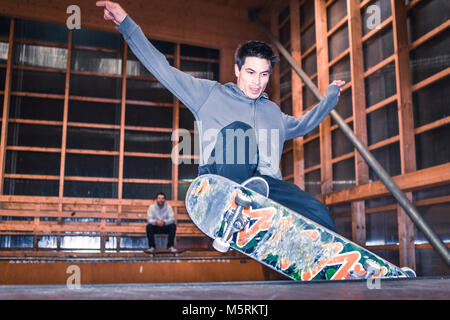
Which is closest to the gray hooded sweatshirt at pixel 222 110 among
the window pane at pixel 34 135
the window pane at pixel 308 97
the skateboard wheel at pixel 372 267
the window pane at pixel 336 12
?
the skateboard wheel at pixel 372 267

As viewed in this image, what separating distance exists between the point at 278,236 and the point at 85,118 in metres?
7.54

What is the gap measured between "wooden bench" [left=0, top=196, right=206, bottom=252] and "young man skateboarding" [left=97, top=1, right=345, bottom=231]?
5.73 metres

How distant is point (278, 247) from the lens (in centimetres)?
293

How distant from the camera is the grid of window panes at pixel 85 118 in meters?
9.06

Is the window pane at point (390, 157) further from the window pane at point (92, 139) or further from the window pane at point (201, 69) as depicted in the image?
the window pane at point (92, 139)

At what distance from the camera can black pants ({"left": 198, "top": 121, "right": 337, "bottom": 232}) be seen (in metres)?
2.84

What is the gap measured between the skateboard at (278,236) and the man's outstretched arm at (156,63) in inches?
21.1

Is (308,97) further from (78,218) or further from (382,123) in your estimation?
(78,218)

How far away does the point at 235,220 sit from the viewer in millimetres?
2828

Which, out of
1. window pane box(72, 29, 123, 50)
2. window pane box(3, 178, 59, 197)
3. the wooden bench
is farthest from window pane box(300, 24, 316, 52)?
window pane box(3, 178, 59, 197)

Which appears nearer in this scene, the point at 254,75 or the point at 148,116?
the point at 254,75

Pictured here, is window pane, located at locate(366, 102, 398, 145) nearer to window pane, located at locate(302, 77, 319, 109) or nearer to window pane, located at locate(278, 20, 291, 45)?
window pane, located at locate(302, 77, 319, 109)

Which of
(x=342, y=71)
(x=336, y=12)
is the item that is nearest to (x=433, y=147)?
(x=342, y=71)

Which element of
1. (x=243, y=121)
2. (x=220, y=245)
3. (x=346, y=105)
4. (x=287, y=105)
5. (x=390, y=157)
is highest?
(x=287, y=105)
